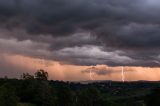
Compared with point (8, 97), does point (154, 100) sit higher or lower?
lower

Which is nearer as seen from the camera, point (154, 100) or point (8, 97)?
point (8, 97)

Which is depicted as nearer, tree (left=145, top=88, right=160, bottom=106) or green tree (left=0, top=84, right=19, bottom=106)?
green tree (left=0, top=84, right=19, bottom=106)

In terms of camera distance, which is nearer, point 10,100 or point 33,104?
point 10,100

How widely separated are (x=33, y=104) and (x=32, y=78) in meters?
28.2

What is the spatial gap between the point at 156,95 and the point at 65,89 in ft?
225

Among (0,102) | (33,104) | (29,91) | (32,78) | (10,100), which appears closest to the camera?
(0,102)

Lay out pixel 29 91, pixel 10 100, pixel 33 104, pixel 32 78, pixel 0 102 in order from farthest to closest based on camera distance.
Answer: pixel 32 78 < pixel 29 91 < pixel 33 104 < pixel 10 100 < pixel 0 102

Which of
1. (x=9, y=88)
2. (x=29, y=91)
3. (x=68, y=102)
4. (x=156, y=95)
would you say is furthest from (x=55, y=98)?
(x=156, y=95)

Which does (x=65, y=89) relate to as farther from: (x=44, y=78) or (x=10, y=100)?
(x=10, y=100)

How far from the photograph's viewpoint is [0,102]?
12344 cm

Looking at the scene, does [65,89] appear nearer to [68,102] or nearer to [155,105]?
[68,102]

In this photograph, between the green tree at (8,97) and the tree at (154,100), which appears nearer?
the green tree at (8,97)

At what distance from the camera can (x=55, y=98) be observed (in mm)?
192125

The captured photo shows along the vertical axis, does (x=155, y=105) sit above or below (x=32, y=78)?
below
